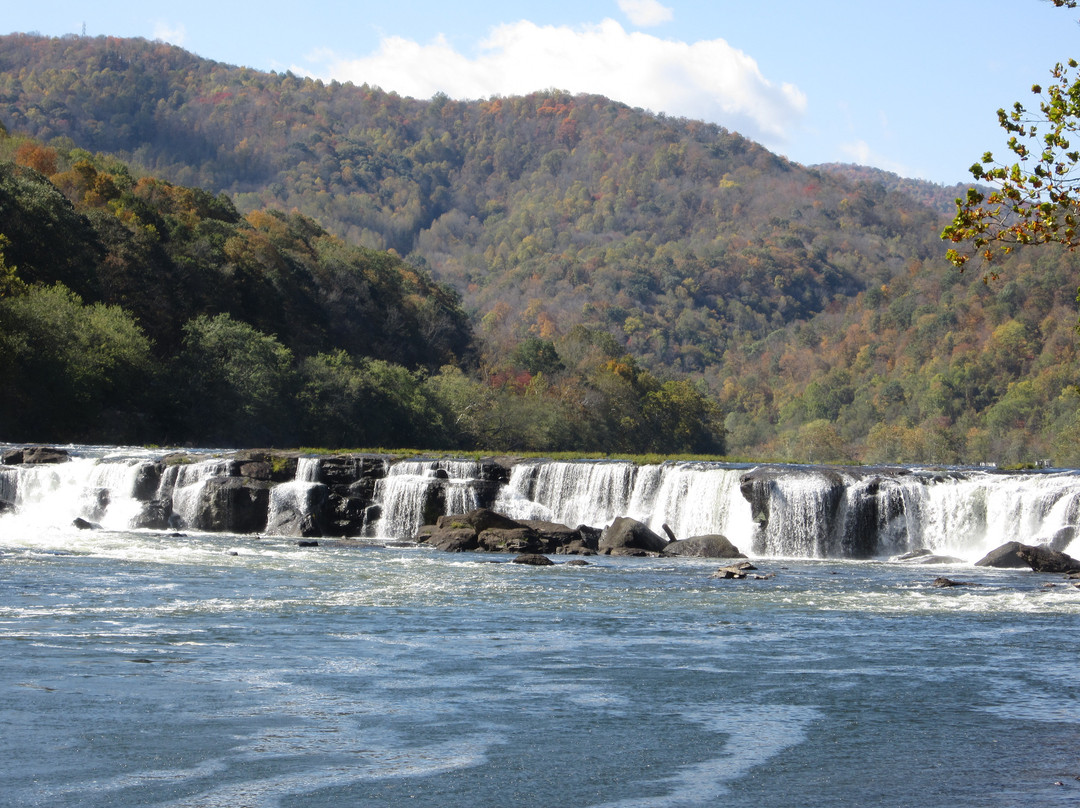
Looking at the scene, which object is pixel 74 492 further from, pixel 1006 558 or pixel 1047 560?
pixel 1047 560

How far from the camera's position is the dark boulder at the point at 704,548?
32.1m

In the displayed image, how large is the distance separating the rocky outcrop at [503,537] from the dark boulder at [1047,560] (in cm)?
1080

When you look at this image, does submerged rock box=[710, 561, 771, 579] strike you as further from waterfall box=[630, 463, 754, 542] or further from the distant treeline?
the distant treeline

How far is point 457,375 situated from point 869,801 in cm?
6818

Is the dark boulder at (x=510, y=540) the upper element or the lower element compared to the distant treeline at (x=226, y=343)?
lower

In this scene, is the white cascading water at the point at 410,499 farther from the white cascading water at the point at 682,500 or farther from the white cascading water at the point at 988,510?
the white cascading water at the point at 988,510

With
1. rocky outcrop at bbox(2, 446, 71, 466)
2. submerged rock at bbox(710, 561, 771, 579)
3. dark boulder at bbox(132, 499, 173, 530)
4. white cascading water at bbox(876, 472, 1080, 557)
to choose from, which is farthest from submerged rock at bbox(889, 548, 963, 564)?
rocky outcrop at bbox(2, 446, 71, 466)

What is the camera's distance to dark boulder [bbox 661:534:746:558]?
3209 cm

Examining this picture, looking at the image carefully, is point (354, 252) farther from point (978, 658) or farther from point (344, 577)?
point (978, 658)

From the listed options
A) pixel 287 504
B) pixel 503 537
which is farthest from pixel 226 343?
pixel 503 537

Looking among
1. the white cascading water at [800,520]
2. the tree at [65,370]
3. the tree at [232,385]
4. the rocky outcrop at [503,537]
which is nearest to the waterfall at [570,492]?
the rocky outcrop at [503,537]

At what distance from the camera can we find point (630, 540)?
32656 mm

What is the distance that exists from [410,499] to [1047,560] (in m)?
18.4

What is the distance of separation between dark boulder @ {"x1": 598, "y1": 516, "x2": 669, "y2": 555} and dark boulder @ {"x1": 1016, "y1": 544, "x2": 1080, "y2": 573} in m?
9.35
